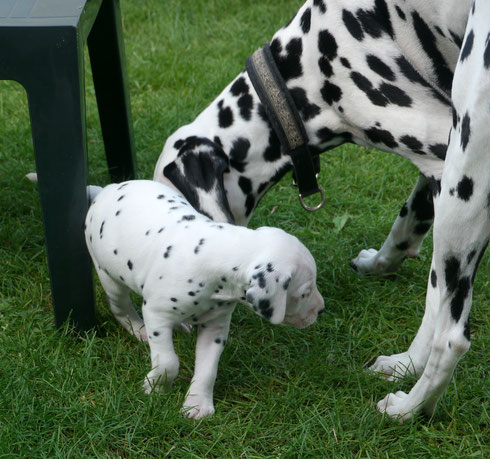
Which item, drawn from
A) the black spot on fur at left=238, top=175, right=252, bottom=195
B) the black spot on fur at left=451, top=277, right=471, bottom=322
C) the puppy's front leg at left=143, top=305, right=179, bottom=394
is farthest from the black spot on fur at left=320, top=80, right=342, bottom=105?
the puppy's front leg at left=143, top=305, right=179, bottom=394

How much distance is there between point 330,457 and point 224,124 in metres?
1.46

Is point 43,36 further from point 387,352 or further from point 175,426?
point 387,352

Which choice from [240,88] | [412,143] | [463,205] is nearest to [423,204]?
[412,143]

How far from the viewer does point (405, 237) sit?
12.6 ft

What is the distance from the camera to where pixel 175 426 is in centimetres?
289

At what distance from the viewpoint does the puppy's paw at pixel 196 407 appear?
2.93m

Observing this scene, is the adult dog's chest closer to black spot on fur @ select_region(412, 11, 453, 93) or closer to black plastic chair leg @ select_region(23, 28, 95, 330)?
black spot on fur @ select_region(412, 11, 453, 93)

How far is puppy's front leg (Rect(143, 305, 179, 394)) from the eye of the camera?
9.50 feet

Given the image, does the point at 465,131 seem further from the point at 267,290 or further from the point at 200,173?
the point at 200,173

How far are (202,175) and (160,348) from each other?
29.6 inches

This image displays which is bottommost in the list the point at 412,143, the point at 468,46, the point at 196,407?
the point at 196,407

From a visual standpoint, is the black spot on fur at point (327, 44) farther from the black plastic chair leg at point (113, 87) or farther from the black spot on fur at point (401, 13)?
the black plastic chair leg at point (113, 87)

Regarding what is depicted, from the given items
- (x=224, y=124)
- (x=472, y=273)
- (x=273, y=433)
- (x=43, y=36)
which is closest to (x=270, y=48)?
(x=224, y=124)

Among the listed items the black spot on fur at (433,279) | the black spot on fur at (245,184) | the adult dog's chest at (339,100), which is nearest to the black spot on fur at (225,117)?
the adult dog's chest at (339,100)
